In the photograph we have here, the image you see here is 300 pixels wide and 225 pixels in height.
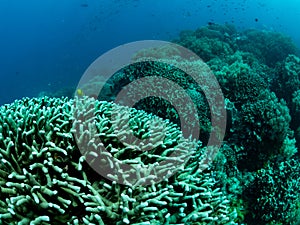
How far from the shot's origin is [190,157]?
3553 mm

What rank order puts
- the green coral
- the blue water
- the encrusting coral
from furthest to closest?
the blue water → the green coral → the encrusting coral

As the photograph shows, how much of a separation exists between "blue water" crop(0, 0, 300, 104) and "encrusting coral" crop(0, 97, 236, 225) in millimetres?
52868

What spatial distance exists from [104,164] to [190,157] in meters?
1.19

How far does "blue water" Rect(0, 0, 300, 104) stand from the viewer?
6712cm

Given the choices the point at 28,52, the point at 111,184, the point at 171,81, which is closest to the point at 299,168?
the point at 171,81

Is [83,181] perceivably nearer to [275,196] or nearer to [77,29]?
[275,196]

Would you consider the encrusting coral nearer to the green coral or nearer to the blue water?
the green coral

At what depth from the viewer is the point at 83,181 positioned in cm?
262

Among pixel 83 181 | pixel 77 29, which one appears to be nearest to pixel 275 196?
pixel 83 181

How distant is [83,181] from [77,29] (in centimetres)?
11188

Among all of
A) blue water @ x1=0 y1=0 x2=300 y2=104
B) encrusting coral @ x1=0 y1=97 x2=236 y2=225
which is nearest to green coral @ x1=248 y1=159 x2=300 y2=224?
encrusting coral @ x1=0 y1=97 x2=236 y2=225

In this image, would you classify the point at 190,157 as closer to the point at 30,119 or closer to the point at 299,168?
the point at 30,119

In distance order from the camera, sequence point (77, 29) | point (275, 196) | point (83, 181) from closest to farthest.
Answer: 1. point (83, 181)
2. point (275, 196)
3. point (77, 29)

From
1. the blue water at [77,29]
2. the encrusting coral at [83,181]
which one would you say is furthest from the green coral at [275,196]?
the blue water at [77,29]
